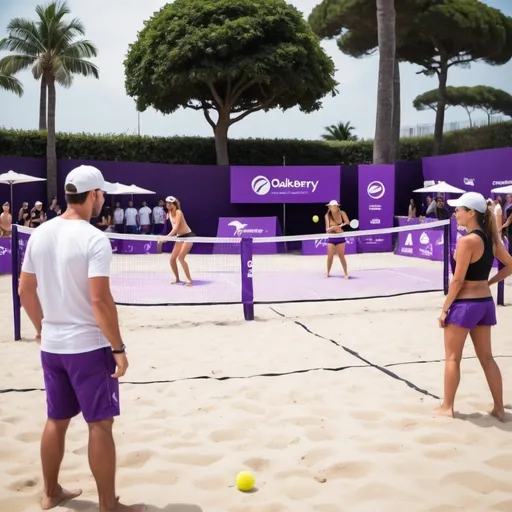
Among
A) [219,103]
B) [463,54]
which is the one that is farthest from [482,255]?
[463,54]

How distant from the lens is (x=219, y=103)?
28234mm

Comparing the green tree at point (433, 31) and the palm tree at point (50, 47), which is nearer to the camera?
the palm tree at point (50, 47)

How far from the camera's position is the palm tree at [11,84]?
93.9 ft

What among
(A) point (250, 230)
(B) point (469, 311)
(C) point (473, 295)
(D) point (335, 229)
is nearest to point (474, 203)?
(C) point (473, 295)

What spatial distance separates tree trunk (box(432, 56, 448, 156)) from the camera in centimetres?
3092

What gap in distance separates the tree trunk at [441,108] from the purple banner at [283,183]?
440 inches

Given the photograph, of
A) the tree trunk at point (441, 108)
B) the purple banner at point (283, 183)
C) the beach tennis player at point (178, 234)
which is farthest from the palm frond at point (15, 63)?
the tree trunk at point (441, 108)

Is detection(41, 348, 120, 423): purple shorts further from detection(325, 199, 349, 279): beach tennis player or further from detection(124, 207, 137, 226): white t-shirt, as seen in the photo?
detection(124, 207, 137, 226): white t-shirt

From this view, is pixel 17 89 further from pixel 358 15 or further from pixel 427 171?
pixel 427 171

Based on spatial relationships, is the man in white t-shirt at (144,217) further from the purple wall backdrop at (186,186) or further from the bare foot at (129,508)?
the bare foot at (129,508)

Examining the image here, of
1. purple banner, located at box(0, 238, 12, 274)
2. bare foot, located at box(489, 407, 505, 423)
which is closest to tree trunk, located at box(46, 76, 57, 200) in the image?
purple banner, located at box(0, 238, 12, 274)

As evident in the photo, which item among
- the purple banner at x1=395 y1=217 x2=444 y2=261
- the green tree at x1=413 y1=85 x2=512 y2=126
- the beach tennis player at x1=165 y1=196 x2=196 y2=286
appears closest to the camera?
the beach tennis player at x1=165 y1=196 x2=196 y2=286

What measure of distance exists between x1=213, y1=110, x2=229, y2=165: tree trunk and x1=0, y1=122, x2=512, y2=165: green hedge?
1.86 ft

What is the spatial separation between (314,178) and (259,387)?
1679 cm
